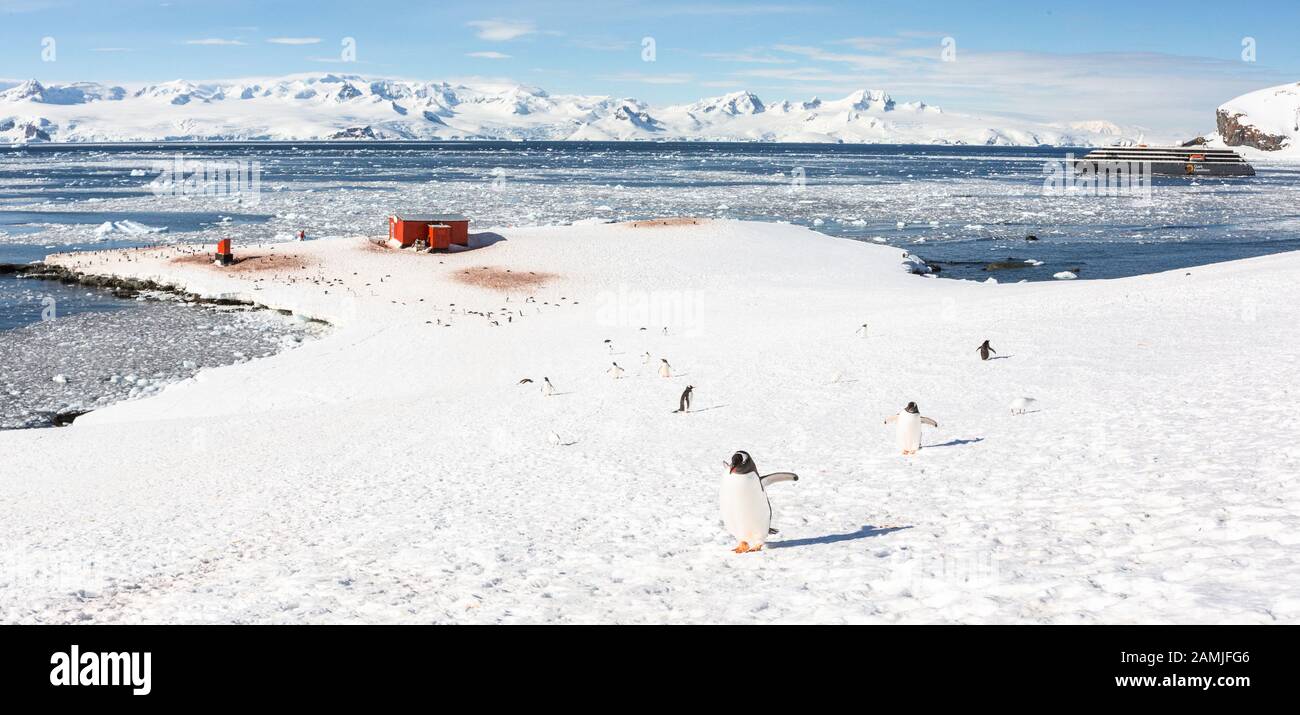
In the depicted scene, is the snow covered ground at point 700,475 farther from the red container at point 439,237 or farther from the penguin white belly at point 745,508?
the red container at point 439,237

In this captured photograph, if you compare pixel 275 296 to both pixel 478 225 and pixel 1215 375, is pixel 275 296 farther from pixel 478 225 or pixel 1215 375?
pixel 1215 375

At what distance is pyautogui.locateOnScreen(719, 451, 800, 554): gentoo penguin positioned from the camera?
8867 mm

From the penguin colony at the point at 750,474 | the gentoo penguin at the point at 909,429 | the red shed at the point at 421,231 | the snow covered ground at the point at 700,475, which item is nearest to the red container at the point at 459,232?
the red shed at the point at 421,231

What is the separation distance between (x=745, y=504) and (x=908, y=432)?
14.8ft

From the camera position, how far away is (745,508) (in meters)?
9.09

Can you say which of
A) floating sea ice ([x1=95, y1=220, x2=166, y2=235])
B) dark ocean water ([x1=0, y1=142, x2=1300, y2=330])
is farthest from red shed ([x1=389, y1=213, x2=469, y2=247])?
floating sea ice ([x1=95, y1=220, x2=166, y2=235])

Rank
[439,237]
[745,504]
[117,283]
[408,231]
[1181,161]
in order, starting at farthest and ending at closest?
[1181,161]
[408,231]
[439,237]
[117,283]
[745,504]

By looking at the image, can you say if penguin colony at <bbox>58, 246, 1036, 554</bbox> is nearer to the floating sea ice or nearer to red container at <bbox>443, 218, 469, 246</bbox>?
red container at <bbox>443, 218, 469, 246</bbox>

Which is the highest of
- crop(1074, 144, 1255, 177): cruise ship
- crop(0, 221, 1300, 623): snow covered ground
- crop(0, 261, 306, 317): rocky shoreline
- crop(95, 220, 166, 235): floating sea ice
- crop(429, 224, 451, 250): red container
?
crop(1074, 144, 1255, 177): cruise ship

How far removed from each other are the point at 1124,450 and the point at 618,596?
290 inches

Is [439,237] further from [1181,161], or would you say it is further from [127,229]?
[1181,161]

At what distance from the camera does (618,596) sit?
8.28 meters

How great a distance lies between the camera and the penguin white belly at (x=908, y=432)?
12727 mm

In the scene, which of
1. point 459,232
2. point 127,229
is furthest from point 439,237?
point 127,229
